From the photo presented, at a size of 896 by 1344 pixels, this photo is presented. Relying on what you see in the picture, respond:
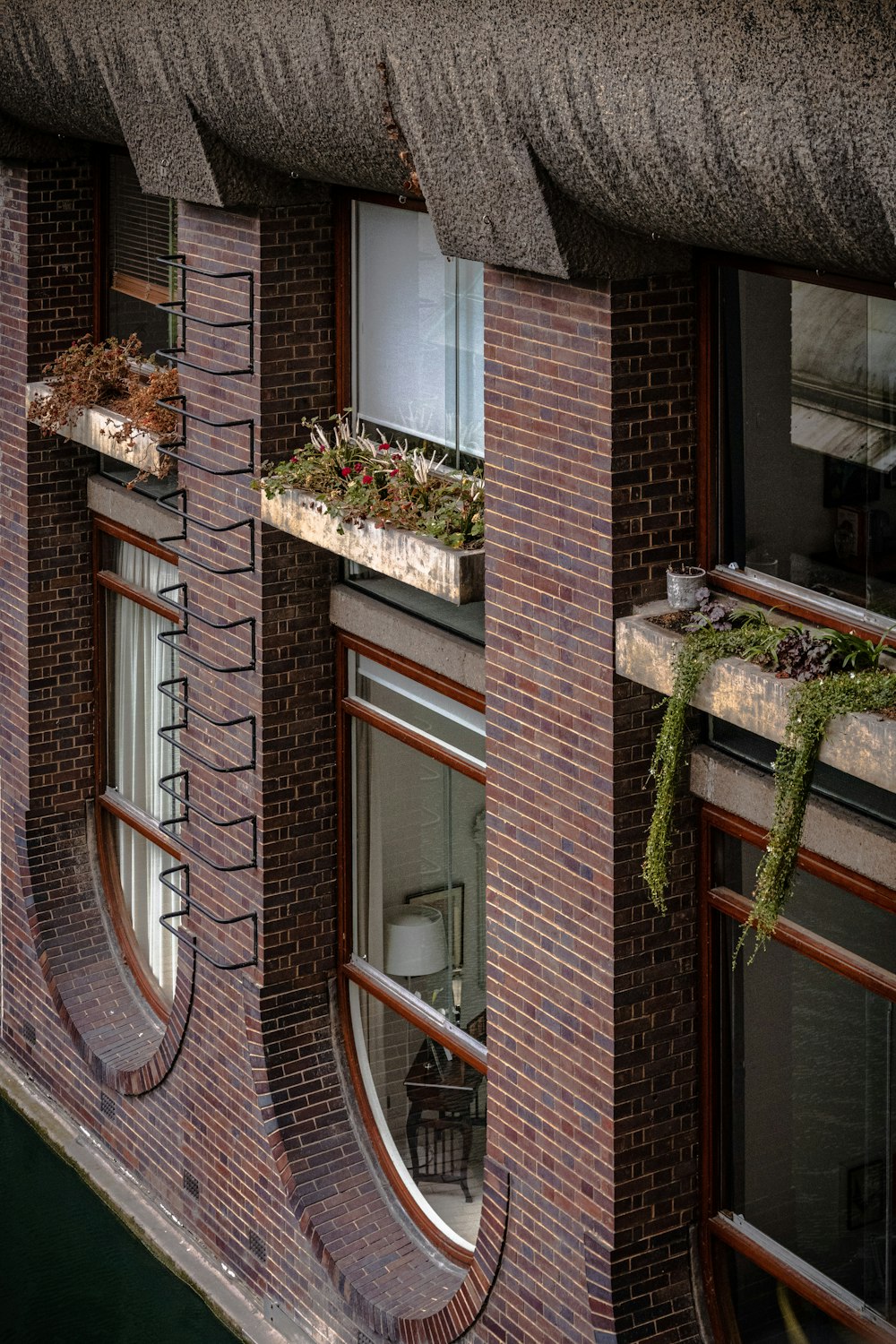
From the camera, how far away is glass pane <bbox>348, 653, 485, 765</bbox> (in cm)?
1003

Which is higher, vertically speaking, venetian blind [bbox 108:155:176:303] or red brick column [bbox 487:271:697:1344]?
venetian blind [bbox 108:155:176:303]

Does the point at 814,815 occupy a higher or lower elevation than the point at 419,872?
higher

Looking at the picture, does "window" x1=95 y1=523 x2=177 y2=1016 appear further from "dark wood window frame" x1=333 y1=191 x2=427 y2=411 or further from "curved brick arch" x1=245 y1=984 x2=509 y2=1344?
"dark wood window frame" x1=333 y1=191 x2=427 y2=411

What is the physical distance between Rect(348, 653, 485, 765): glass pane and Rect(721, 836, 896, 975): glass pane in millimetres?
1970

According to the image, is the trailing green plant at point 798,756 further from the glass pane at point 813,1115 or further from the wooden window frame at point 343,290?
the wooden window frame at point 343,290

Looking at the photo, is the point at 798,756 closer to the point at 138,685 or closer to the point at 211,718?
the point at 211,718

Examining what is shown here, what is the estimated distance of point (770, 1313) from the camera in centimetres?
884

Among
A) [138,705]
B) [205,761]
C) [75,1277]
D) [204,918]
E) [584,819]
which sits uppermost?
[584,819]

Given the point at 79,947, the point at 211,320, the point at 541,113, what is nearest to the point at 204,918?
the point at 79,947

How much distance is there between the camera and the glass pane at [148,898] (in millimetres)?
13883

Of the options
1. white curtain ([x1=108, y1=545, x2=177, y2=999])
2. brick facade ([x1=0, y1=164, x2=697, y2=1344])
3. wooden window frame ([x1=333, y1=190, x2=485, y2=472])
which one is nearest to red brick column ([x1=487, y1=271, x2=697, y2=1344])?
brick facade ([x1=0, y1=164, x2=697, y2=1344])

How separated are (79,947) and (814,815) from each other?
7.90 metres

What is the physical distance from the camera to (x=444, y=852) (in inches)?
417

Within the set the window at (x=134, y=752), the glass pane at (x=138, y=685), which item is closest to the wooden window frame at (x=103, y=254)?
the window at (x=134, y=752)
